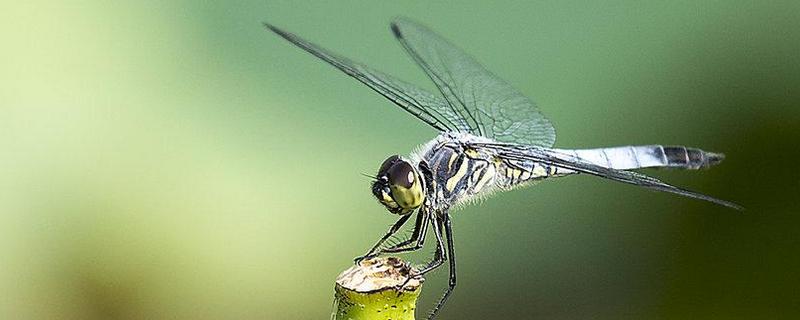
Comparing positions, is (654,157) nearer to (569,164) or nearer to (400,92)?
(569,164)

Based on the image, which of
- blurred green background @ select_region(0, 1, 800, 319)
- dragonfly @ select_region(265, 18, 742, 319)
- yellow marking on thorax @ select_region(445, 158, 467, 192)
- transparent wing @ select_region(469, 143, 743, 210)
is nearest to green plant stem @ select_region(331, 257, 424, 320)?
dragonfly @ select_region(265, 18, 742, 319)

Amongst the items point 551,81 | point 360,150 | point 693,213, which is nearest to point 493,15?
point 551,81

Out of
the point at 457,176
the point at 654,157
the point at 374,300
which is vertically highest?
the point at 654,157

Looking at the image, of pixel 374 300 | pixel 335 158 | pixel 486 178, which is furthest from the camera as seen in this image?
pixel 335 158

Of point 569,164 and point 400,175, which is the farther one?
point 569,164

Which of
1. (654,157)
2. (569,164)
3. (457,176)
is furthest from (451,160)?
(654,157)

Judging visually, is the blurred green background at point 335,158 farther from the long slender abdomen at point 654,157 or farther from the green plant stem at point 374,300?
the green plant stem at point 374,300

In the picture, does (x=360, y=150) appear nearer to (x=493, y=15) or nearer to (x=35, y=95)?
(x=493, y=15)
